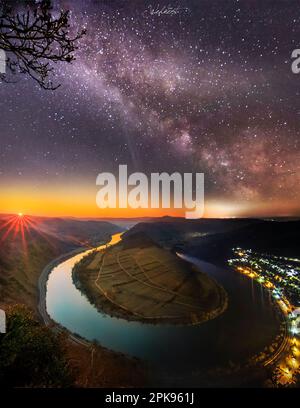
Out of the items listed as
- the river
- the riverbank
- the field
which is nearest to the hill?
the river

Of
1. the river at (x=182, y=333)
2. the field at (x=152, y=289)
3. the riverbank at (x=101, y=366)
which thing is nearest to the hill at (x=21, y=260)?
the river at (x=182, y=333)

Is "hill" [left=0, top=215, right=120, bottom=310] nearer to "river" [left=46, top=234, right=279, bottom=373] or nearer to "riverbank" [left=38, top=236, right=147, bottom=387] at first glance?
"river" [left=46, top=234, right=279, bottom=373]

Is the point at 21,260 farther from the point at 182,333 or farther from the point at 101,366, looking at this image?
the point at 101,366

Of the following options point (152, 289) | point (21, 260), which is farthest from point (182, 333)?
point (21, 260)

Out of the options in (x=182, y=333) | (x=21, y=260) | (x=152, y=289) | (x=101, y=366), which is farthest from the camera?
(x=21, y=260)

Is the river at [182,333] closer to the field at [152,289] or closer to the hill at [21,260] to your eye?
the field at [152,289]
